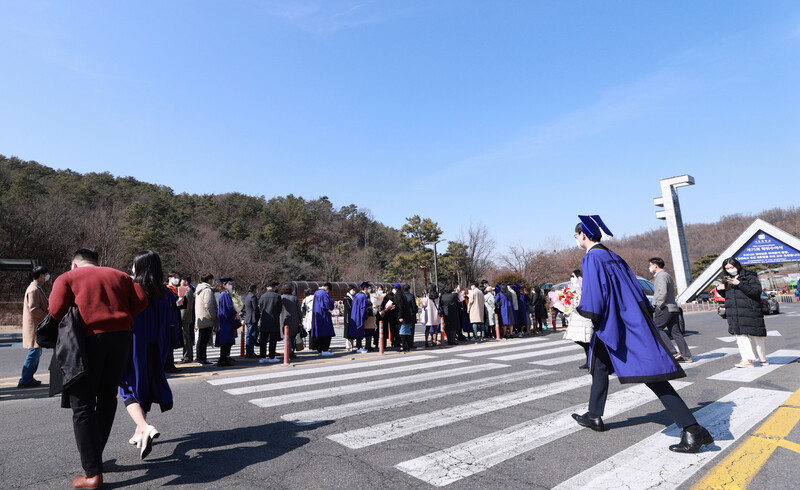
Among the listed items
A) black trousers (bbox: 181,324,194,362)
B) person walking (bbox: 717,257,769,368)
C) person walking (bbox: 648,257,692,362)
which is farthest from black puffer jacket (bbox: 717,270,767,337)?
black trousers (bbox: 181,324,194,362)

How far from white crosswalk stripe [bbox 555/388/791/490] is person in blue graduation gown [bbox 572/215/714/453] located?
17 centimetres

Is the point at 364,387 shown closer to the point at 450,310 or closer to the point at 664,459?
the point at 664,459

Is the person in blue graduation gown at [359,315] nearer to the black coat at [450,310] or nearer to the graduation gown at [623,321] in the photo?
the black coat at [450,310]

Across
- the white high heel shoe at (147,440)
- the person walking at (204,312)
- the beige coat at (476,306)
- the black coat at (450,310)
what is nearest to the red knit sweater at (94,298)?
the white high heel shoe at (147,440)

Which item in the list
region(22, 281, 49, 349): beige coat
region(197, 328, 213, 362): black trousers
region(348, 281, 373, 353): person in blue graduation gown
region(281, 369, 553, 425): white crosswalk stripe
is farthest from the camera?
region(348, 281, 373, 353): person in blue graduation gown

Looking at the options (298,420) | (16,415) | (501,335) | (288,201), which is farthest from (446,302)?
(288,201)

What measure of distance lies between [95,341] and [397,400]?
3.44m

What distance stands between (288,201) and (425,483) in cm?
7348

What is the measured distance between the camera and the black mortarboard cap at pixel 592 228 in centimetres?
421

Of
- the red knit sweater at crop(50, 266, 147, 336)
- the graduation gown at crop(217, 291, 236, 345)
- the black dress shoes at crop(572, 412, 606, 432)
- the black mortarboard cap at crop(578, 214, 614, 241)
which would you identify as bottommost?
the black dress shoes at crop(572, 412, 606, 432)

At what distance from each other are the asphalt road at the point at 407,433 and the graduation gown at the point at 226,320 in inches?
70.3

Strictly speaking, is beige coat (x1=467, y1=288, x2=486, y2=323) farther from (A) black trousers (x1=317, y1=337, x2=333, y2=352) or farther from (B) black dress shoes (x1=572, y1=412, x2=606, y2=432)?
(B) black dress shoes (x1=572, y1=412, x2=606, y2=432)

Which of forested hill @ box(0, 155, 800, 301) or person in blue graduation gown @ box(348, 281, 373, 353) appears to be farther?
forested hill @ box(0, 155, 800, 301)

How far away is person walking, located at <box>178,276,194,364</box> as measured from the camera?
9.19 meters
